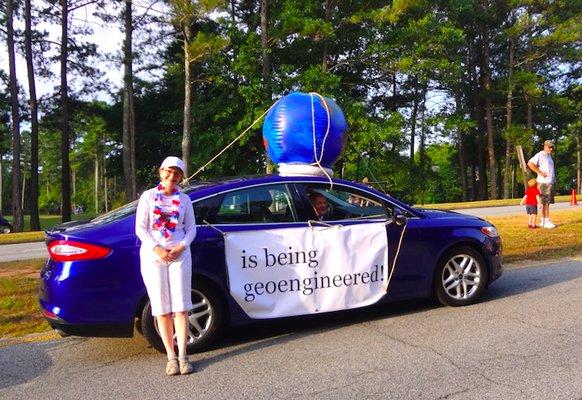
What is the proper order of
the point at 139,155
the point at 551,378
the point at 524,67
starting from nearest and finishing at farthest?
the point at 551,378
the point at 139,155
the point at 524,67

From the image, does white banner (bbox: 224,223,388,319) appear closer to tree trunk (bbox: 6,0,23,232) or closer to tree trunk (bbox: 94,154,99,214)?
tree trunk (bbox: 6,0,23,232)

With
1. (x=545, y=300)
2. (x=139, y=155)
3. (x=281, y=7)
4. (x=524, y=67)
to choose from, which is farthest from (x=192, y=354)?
(x=524, y=67)

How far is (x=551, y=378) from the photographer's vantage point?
13.3 ft

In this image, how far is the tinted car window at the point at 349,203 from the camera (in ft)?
18.5

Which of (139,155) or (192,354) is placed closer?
(192,354)

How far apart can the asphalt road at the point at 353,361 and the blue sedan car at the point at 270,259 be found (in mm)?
260

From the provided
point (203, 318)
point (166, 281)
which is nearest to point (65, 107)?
point (203, 318)

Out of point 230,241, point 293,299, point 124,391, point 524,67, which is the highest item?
point 524,67

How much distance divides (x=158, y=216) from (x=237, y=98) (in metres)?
26.4

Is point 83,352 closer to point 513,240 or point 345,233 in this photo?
point 345,233

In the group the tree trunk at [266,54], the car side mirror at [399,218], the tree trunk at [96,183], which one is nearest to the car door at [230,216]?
the car side mirror at [399,218]

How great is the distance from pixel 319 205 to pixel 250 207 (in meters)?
0.71

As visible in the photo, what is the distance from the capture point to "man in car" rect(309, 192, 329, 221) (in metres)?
5.53

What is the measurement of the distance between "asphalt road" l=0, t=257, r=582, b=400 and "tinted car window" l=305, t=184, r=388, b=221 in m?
1.06
